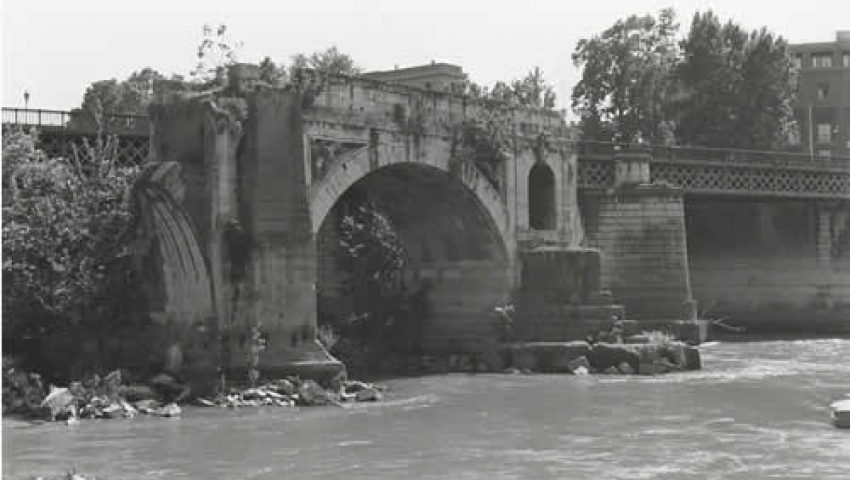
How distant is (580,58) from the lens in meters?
63.4

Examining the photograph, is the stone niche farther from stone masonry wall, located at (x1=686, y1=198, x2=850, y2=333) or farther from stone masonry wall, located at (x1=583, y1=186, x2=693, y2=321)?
stone masonry wall, located at (x1=686, y1=198, x2=850, y2=333)

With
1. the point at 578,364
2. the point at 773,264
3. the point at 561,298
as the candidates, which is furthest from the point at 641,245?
the point at 773,264

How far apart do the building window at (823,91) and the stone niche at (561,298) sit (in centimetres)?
5390

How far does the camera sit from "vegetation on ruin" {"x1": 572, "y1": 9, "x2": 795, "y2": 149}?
5906cm

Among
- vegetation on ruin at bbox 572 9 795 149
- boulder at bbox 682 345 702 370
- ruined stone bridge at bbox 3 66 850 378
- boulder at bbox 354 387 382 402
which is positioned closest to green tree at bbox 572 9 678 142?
vegetation on ruin at bbox 572 9 795 149

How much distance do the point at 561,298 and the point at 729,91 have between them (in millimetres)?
29147

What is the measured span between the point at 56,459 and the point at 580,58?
49179mm

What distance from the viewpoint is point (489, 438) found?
2088 centimetres

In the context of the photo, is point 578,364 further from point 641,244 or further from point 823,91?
point 823,91

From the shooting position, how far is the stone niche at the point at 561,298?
33.5 meters

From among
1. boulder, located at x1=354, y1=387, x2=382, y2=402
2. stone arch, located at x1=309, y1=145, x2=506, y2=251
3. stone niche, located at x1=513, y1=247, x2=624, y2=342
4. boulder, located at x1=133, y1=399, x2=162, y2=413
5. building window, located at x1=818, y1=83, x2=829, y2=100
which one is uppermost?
building window, located at x1=818, y1=83, x2=829, y2=100

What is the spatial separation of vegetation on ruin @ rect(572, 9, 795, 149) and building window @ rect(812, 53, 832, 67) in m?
24.3

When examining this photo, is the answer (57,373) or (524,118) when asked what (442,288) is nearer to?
(524,118)

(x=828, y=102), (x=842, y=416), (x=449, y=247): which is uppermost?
(x=828, y=102)
